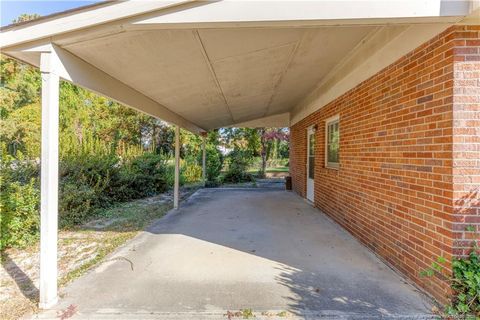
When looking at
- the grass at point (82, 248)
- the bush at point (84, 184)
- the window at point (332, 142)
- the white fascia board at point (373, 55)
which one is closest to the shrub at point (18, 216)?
the grass at point (82, 248)

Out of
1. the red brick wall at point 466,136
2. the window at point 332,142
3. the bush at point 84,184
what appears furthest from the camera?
the window at point 332,142

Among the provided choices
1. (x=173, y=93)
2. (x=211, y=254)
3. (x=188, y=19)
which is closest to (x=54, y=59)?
(x=188, y=19)

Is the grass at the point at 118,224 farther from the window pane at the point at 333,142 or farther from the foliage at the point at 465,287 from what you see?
the window pane at the point at 333,142

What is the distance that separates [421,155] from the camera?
2.93 meters

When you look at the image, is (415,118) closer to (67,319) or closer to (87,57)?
(87,57)

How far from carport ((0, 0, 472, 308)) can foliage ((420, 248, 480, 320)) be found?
2239mm

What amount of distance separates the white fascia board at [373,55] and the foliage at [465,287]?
7.34 feet

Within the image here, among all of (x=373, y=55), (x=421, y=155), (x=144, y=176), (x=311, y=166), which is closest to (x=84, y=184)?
(x=144, y=176)

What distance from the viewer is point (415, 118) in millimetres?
3035

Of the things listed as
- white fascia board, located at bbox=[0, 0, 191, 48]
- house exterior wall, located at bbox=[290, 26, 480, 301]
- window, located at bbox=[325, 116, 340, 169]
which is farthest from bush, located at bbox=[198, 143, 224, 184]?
white fascia board, located at bbox=[0, 0, 191, 48]

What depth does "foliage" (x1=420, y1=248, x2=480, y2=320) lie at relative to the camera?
2.38 meters

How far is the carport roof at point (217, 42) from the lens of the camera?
95.0 inches

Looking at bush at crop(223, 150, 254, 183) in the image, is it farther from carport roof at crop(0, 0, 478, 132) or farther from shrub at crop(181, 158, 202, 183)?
carport roof at crop(0, 0, 478, 132)

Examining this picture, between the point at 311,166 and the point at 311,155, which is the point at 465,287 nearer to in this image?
the point at 311,166
